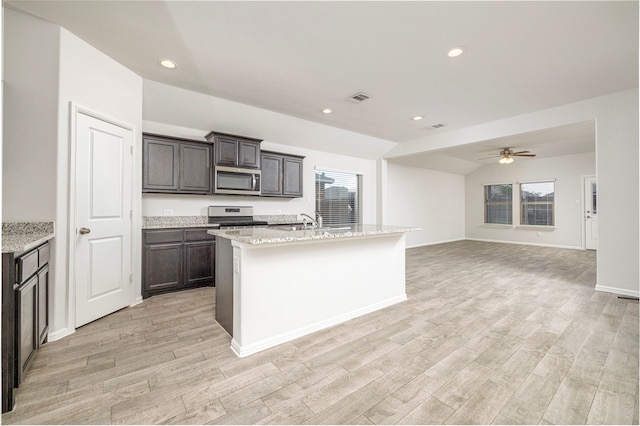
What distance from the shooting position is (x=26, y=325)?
1.91 m

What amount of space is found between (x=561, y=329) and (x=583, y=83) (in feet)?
9.98

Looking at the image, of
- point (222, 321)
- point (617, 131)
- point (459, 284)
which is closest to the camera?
point (222, 321)

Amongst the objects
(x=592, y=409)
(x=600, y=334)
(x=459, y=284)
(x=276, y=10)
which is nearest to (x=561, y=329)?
(x=600, y=334)

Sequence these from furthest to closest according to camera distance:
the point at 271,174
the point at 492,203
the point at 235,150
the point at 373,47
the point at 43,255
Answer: the point at 492,203 < the point at 271,174 < the point at 235,150 < the point at 373,47 < the point at 43,255

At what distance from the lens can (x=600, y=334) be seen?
2.58m

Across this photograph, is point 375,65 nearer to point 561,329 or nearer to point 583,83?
point 583,83

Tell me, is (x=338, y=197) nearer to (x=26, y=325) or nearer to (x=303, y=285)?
(x=303, y=285)

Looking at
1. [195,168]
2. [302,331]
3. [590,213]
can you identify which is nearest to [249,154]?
[195,168]

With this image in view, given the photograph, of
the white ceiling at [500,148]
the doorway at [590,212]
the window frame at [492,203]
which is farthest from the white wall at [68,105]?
the doorway at [590,212]

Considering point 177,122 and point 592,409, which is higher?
point 177,122

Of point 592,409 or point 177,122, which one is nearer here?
point 592,409

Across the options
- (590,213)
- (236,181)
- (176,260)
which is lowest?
(176,260)

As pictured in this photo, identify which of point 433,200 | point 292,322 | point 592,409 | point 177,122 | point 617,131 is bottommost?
point 592,409

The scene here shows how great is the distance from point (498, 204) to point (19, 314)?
35.6 feet
